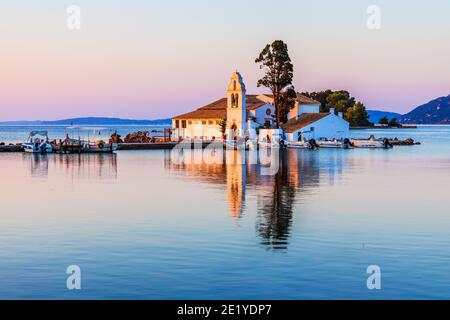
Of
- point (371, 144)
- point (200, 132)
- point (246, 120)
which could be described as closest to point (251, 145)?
point (246, 120)

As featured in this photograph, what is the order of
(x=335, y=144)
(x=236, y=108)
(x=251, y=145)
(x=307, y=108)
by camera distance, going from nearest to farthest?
1. (x=251, y=145)
2. (x=335, y=144)
3. (x=236, y=108)
4. (x=307, y=108)

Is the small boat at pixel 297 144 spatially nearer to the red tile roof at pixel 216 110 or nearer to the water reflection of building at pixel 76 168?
the red tile roof at pixel 216 110

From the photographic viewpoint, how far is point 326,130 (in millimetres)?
119125

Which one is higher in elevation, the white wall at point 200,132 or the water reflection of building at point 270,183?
the white wall at point 200,132

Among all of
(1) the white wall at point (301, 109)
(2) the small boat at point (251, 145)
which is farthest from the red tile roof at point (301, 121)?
(2) the small boat at point (251, 145)

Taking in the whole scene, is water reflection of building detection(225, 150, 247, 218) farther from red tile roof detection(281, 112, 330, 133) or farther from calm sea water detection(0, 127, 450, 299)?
red tile roof detection(281, 112, 330, 133)

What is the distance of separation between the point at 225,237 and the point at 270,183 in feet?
75.7

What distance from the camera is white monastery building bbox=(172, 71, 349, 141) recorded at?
4530 inches

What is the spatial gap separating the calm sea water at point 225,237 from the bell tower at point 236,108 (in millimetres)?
60474

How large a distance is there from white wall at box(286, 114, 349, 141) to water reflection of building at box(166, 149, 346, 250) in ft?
126

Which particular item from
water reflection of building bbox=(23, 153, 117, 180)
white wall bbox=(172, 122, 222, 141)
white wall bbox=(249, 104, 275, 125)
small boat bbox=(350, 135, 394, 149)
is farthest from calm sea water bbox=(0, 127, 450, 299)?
white wall bbox=(172, 122, 222, 141)

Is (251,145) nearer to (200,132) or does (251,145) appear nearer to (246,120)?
(246,120)

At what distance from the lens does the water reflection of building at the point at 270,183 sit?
3033cm

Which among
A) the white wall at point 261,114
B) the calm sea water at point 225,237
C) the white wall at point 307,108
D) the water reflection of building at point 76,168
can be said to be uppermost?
the white wall at point 307,108
